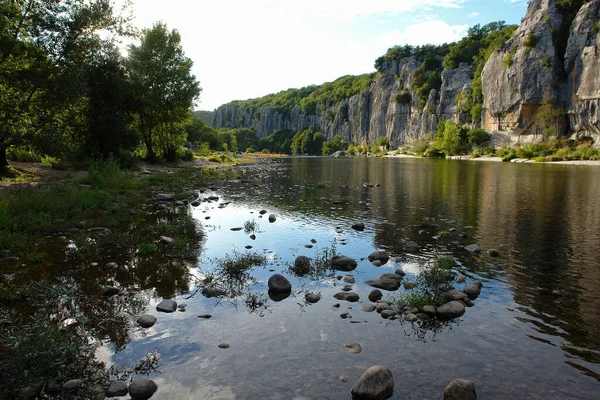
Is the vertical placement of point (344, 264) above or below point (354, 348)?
above

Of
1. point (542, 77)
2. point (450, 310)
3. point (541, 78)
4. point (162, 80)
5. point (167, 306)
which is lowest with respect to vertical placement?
point (450, 310)

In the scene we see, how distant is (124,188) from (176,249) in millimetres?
14482

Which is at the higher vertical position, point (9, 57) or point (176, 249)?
point (9, 57)

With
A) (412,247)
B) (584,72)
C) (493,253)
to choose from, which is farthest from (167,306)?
(584,72)

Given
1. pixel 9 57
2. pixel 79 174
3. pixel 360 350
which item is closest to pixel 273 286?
pixel 360 350

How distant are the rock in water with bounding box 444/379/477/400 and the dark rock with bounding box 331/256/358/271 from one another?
570 cm

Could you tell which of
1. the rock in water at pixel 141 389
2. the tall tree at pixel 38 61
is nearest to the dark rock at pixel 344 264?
the rock in water at pixel 141 389

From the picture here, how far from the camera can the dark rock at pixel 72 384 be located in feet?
17.1

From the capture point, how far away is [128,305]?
8.12 meters

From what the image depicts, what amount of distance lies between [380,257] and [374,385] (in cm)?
668

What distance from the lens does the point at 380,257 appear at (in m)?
11.8

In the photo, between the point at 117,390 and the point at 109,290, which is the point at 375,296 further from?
the point at 109,290

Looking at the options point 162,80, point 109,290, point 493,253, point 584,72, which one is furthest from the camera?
point 584,72

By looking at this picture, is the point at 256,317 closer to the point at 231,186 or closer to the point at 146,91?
the point at 231,186
